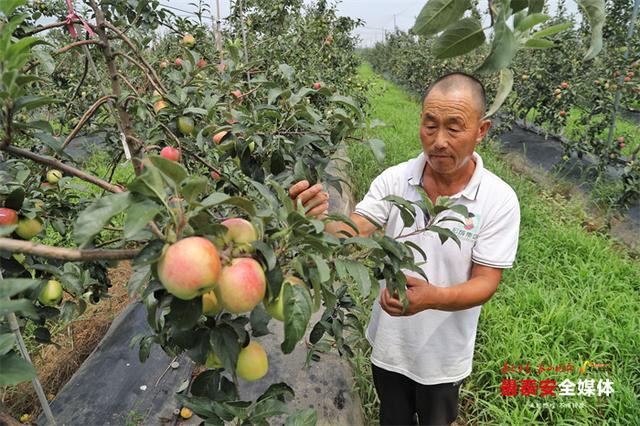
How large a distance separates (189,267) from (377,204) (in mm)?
923

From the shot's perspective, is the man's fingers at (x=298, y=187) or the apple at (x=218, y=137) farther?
the apple at (x=218, y=137)

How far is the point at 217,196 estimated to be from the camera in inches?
19.0

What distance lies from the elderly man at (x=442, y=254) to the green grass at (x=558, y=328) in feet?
0.74

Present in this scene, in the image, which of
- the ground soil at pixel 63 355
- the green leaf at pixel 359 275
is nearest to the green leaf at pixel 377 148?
the green leaf at pixel 359 275

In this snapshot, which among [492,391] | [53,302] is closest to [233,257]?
[53,302]

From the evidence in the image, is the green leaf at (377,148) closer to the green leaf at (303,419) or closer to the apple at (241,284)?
the apple at (241,284)

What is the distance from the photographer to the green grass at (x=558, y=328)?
1792 mm

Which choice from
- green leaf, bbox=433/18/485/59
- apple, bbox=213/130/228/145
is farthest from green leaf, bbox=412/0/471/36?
apple, bbox=213/130/228/145

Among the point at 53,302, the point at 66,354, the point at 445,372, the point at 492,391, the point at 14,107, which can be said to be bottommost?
the point at 492,391

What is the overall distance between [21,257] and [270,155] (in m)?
0.59

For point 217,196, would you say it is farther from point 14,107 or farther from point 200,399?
point 200,399

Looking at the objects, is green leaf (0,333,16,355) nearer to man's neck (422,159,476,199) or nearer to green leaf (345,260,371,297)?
green leaf (345,260,371,297)

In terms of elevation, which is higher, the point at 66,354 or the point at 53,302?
the point at 53,302

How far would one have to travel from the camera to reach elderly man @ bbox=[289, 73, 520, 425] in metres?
1.04
